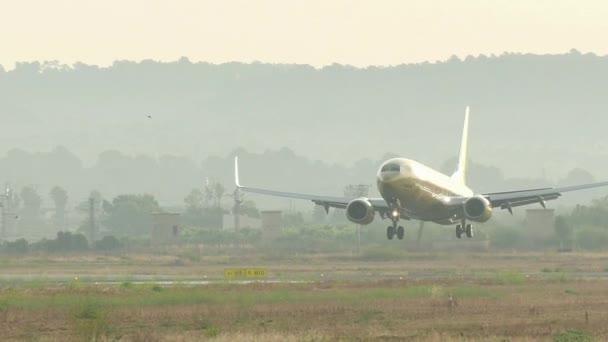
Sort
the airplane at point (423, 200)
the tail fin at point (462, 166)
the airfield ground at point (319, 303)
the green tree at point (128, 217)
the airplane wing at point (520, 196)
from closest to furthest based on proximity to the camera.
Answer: the airfield ground at point (319, 303), the airplane at point (423, 200), the airplane wing at point (520, 196), the tail fin at point (462, 166), the green tree at point (128, 217)

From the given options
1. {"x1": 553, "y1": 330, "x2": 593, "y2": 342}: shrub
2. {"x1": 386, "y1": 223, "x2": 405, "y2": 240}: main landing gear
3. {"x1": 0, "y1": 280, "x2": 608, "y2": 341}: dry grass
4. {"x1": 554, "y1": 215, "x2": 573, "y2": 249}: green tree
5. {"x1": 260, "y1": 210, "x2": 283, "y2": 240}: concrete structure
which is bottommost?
{"x1": 553, "y1": 330, "x2": 593, "y2": 342}: shrub

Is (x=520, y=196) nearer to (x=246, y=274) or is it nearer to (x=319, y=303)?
(x=246, y=274)

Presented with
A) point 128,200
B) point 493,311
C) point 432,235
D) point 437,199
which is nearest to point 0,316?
point 493,311

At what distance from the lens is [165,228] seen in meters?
144

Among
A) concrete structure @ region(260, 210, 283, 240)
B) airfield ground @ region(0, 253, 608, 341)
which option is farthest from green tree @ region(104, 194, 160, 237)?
airfield ground @ region(0, 253, 608, 341)

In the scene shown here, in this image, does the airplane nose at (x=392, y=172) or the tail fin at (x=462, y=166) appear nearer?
the airplane nose at (x=392, y=172)

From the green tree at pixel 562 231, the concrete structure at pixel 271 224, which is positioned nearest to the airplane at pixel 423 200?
the green tree at pixel 562 231

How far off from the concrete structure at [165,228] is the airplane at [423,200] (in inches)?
2169

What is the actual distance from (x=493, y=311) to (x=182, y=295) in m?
15.7

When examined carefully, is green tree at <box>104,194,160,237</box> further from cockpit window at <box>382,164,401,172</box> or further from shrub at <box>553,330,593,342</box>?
shrub at <box>553,330,593,342</box>

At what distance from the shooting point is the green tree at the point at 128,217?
186288 mm

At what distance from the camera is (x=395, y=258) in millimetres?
106688

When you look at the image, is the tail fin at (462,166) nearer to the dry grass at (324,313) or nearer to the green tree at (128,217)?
the dry grass at (324,313)

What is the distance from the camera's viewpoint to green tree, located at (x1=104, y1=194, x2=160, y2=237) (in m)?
186
